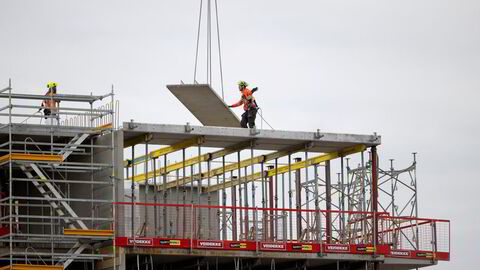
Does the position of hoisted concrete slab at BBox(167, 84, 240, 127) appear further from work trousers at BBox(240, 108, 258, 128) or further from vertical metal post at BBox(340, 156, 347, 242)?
vertical metal post at BBox(340, 156, 347, 242)

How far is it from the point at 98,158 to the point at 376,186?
1225 centimetres

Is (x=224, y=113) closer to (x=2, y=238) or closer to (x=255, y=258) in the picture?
(x=255, y=258)

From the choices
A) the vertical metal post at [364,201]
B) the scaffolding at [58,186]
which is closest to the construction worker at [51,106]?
the scaffolding at [58,186]

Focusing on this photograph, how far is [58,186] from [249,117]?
8733 mm

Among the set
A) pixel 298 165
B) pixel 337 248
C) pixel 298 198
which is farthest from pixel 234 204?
pixel 337 248

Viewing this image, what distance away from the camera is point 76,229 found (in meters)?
59.5

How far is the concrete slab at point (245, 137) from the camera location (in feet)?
204

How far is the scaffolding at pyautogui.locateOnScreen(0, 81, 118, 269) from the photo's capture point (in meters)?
59.4

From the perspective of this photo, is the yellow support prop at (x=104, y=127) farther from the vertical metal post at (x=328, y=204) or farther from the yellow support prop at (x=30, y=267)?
the vertical metal post at (x=328, y=204)

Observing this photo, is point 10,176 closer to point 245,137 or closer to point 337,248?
point 245,137

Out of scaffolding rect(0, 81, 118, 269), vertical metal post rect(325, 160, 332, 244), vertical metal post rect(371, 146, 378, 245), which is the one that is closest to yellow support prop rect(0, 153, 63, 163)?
scaffolding rect(0, 81, 118, 269)

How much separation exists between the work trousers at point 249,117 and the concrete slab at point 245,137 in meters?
1.00

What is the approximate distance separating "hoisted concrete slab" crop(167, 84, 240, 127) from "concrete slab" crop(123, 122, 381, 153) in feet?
4.43

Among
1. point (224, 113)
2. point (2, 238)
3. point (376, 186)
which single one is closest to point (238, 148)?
point (224, 113)
